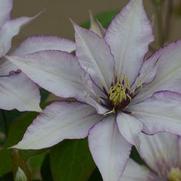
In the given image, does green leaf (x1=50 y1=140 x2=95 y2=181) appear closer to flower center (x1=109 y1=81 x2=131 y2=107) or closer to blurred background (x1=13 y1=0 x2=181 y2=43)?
flower center (x1=109 y1=81 x2=131 y2=107)

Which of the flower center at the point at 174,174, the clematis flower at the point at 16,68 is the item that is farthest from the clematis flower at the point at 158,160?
the clematis flower at the point at 16,68

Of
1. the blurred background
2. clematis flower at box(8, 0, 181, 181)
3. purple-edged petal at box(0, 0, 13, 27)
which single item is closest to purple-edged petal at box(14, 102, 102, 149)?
clematis flower at box(8, 0, 181, 181)

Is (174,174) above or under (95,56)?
under

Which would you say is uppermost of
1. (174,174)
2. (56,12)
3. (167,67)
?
(167,67)

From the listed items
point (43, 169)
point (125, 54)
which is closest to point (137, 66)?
point (125, 54)

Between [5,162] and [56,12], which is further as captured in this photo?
[56,12]

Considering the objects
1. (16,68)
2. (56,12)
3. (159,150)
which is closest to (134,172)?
(159,150)

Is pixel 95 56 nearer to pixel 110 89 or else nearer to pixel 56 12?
pixel 110 89
